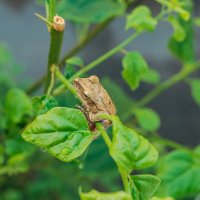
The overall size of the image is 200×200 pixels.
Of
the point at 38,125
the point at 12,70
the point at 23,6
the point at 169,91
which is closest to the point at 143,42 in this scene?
the point at 169,91

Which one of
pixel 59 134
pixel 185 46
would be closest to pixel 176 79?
pixel 185 46

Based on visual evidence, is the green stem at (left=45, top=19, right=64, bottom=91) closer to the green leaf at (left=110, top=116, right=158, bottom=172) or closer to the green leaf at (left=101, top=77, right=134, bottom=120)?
the green leaf at (left=110, top=116, right=158, bottom=172)

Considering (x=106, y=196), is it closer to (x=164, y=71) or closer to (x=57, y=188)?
(x=57, y=188)

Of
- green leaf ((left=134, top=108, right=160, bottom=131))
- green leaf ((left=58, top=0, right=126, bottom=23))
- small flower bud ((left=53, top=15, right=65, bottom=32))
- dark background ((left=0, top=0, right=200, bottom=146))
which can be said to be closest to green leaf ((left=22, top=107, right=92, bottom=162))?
small flower bud ((left=53, top=15, right=65, bottom=32))

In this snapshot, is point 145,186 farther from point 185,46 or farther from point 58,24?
point 185,46

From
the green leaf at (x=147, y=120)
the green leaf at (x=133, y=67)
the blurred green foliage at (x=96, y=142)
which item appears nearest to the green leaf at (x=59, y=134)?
the blurred green foliage at (x=96, y=142)
